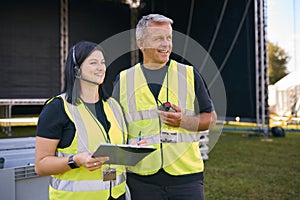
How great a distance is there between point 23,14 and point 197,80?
10.6 metres

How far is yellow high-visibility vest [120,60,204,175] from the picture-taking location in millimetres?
1321

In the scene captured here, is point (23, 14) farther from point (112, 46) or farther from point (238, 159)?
point (112, 46)

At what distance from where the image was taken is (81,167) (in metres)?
1.12

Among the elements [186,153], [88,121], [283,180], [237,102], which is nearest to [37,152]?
[88,121]

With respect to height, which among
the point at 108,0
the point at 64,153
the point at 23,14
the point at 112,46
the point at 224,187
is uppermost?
the point at 108,0

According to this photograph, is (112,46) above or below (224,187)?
above

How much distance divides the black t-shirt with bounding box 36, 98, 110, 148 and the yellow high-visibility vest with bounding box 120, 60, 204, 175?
0.27m

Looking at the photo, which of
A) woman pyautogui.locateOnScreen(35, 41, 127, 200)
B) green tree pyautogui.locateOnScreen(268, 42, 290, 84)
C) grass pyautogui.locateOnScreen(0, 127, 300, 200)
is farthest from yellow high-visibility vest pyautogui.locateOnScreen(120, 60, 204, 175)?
green tree pyautogui.locateOnScreen(268, 42, 290, 84)

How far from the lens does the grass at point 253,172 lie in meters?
3.25

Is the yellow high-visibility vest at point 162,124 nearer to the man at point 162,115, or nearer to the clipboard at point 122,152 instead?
the man at point 162,115

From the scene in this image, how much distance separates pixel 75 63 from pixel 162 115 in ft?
1.21

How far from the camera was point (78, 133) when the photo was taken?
3.67 ft

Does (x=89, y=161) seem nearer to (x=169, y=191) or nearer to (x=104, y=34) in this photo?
(x=169, y=191)

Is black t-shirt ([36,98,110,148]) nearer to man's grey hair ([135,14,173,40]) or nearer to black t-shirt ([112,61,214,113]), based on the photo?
black t-shirt ([112,61,214,113])
